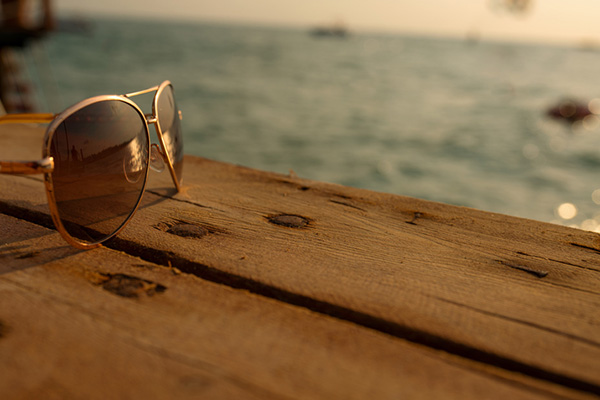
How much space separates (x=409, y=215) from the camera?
1.33 metres

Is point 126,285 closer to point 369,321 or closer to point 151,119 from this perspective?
point 369,321

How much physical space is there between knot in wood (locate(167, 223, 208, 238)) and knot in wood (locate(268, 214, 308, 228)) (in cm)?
20

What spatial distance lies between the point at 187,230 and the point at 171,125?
0.61m

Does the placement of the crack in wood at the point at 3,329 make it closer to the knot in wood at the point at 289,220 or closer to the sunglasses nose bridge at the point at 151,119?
the knot in wood at the point at 289,220

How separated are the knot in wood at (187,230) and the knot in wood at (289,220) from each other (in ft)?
0.64

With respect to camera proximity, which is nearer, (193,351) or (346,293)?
(193,351)

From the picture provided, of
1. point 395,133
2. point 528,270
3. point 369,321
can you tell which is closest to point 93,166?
point 369,321

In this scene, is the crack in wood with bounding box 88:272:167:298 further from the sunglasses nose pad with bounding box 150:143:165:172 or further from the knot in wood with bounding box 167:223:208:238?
the sunglasses nose pad with bounding box 150:143:165:172

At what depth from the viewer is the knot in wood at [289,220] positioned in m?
1.22

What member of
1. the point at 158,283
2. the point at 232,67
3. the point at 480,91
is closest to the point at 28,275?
the point at 158,283

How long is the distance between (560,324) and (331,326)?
0.42 metres

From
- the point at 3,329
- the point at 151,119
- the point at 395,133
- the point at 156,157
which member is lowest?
the point at 395,133

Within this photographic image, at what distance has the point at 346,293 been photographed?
2.89 feet

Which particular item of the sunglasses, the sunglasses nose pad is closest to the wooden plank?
the sunglasses
